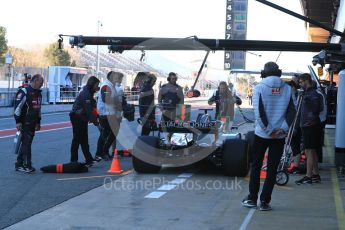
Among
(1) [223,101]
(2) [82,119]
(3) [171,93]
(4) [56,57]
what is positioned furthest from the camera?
(4) [56,57]

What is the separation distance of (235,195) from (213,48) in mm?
2771

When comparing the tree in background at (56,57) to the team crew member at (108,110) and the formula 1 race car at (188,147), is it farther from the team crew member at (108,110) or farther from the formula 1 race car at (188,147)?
the formula 1 race car at (188,147)

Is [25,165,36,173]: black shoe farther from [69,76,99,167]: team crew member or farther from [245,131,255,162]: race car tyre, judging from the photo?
[245,131,255,162]: race car tyre

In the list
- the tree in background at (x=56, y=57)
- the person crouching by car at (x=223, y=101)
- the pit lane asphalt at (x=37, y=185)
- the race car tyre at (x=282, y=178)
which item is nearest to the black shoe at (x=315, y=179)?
the race car tyre at (x=282, y=178)

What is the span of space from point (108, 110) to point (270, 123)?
5.26 m

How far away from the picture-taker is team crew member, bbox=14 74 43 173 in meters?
9.82

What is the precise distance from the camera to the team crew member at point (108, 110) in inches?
460

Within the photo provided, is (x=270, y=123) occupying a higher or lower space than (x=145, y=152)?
higher

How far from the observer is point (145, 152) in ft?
32.0

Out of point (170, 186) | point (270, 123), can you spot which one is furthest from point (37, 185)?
point (270, 123)

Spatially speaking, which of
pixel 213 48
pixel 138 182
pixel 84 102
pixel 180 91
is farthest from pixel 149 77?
pixel 138 182

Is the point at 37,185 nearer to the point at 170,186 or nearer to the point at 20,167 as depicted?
the point at 20,167

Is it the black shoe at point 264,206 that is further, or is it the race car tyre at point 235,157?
the race car tyre at point 235,157

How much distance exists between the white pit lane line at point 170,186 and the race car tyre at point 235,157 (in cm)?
72
